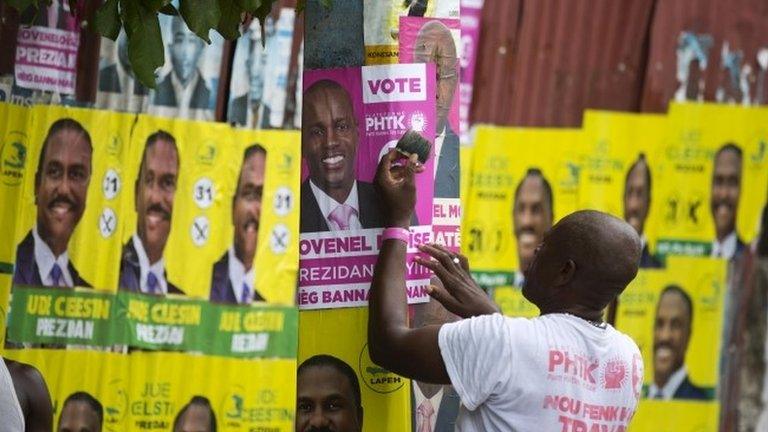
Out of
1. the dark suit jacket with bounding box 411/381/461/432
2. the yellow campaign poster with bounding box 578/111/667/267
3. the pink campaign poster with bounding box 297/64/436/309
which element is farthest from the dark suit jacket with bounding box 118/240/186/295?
the yellow campaign poster with bounding box 578/111/667/267

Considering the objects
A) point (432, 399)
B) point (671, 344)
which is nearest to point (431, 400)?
point (432, 399)

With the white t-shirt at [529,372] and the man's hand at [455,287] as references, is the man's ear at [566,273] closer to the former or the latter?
the white t-shirt at [529,372]

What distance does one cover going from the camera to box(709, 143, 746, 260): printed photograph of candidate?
22.9ft

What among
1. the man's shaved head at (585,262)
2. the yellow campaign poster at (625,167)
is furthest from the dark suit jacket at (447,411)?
the yellow campaign poster at (625,167)

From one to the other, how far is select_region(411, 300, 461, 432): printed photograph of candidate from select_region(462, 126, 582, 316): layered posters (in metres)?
2.67

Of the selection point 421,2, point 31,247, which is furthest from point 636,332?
point 421,2

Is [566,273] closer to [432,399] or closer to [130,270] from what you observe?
[432,399]

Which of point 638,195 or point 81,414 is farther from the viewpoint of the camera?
point 638,195

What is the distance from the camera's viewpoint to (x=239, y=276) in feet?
19.5

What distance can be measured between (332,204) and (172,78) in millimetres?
2194

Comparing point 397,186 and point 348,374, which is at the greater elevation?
point 397,186

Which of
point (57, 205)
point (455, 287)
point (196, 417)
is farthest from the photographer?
point (196, 417)

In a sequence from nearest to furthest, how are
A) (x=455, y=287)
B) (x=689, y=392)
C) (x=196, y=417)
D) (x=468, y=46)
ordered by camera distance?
(x=455, y=287) → (x=196, y=417) → (x=468, y=46) → (x=689, y=392)

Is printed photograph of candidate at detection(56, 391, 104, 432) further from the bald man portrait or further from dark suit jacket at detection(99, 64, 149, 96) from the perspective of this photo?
the bald man portrait
